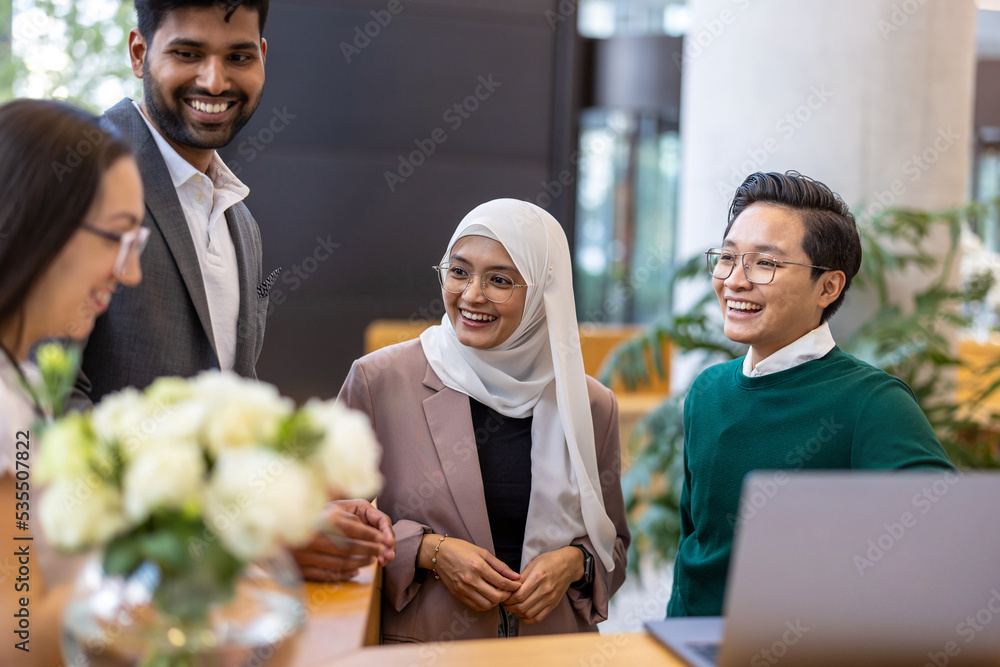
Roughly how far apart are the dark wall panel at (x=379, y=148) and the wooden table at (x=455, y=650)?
481 centimetres

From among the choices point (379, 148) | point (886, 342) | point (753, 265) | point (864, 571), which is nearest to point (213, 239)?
point (753, 265)

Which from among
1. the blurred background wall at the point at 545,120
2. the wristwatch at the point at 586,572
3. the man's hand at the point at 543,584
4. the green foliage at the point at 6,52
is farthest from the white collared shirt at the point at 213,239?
the green foliage at the point at 6,52

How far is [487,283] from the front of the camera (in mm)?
1959

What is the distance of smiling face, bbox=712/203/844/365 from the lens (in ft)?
5.98

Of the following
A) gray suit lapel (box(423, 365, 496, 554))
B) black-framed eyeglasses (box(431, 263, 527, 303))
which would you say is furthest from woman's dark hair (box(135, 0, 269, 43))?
gray suit lapel (box(423, 365, 496, 554))

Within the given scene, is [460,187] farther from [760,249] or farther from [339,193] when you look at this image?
[760,249]

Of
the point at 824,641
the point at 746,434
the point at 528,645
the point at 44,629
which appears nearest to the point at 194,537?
the point at 44,629

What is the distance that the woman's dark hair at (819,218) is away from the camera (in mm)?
1846

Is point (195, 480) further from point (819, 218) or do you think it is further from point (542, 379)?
point (819, 218)

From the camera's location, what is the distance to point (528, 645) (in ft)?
4.32

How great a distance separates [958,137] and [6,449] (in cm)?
372

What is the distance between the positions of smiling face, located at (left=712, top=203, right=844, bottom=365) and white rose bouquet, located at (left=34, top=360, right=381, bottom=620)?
3.82ft

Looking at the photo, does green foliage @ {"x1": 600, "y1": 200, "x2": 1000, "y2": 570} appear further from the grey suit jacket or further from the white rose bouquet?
the white rose bouquet

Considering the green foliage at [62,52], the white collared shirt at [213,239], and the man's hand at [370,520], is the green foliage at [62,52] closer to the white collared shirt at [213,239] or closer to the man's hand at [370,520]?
the white collared shirt at [213,239]
